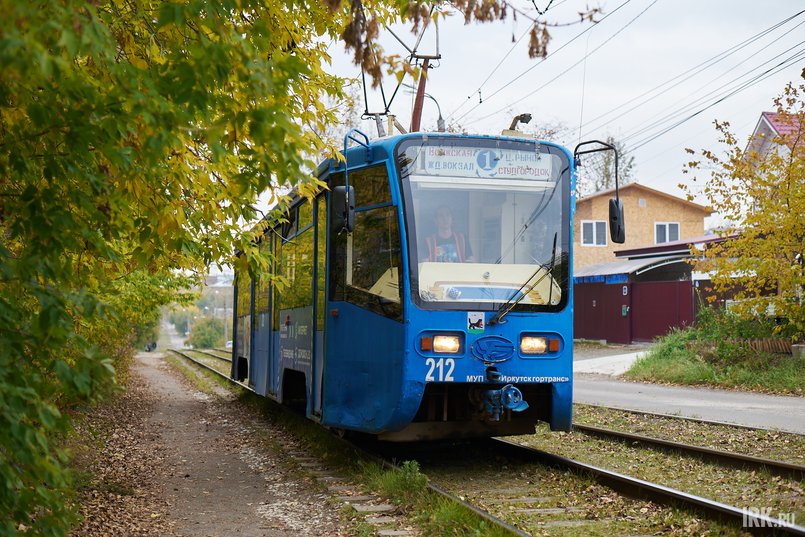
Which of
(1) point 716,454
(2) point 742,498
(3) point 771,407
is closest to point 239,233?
(2) point 742,498

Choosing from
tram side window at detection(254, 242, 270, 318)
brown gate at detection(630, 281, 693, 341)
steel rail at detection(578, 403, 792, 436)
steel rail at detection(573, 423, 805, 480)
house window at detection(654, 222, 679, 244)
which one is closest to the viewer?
steel rail at detection(573, 423, 805, 480)

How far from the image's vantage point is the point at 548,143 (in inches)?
347

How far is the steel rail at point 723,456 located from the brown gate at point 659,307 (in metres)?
18.3

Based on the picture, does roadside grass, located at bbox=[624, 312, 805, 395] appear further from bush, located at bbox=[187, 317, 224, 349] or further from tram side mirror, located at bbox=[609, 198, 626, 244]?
bush, located at bbox=[187, 317, 224, 349]

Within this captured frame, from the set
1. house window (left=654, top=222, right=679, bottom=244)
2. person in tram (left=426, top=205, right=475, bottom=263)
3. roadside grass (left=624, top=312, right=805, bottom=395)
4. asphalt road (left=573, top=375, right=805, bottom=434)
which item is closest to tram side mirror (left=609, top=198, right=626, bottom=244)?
person in tram (left=426, top=205, right=475, bottom=263)

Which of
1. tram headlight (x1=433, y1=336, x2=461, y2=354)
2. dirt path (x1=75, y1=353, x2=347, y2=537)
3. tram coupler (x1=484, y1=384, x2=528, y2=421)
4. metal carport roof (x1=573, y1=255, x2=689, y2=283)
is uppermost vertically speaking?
metal carport roof (x1=573, y1=255, x2=689, y2=283)

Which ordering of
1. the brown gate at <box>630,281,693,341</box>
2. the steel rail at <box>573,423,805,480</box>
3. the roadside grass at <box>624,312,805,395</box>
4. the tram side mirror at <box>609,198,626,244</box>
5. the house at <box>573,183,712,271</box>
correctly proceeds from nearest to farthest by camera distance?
the steel rail at <box>573,423,805,480</box>, the tram side mirror at <box>609,198,626,244</box>, the roadside grass at <box>624,312,805,395</box>, the brown gate at <box>630,281,693,341</box>, the house at <box>573,183,712,271</box>

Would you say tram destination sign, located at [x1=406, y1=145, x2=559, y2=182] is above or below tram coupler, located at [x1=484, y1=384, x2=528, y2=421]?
above

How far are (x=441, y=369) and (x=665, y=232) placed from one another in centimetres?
3883

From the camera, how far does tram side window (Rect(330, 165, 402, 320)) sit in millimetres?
8266

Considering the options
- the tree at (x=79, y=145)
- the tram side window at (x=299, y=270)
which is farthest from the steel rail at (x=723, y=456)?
the tree at (x=79, y=145)

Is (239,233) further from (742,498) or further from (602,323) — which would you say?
(602,323)

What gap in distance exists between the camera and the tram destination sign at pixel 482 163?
27.7 feet

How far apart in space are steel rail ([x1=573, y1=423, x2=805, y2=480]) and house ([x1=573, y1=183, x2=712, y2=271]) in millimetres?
33392
